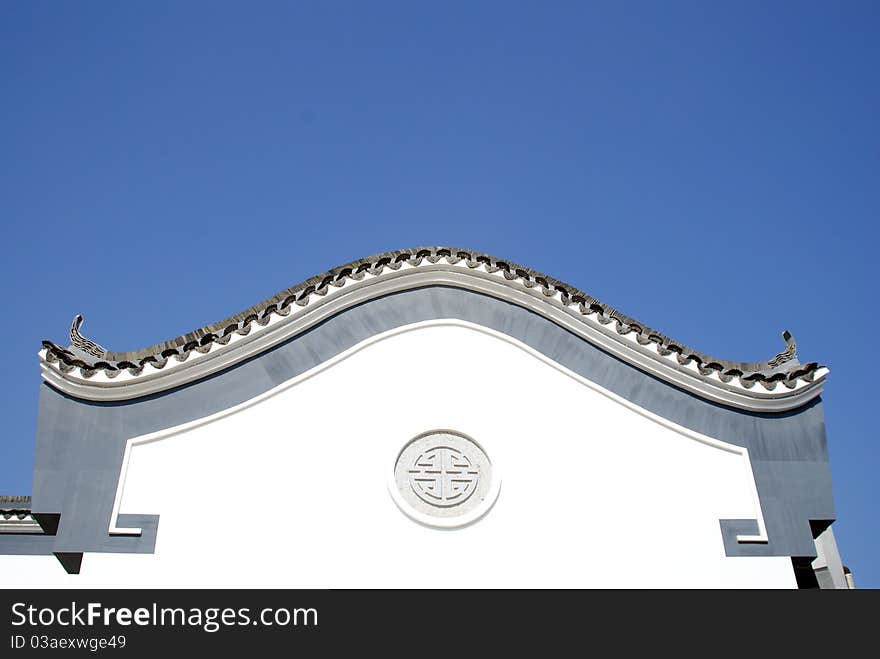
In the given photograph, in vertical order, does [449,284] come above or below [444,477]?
above

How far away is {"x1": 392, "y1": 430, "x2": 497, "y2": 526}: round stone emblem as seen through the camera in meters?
8.38

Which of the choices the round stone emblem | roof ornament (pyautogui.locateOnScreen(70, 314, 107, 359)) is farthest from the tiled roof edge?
the round stone emblem

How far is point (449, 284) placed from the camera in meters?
9.55

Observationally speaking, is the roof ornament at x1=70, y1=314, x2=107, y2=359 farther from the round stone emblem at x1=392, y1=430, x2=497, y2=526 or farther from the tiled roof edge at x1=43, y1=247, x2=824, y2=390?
the round stone emblem at x1=392, y1=430, x2=497, y2=526

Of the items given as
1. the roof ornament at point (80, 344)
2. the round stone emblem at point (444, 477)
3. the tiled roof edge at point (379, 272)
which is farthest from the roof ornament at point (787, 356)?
the roof ornament at point (80, 344)

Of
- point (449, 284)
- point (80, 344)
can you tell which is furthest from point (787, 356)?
point (80, 344)

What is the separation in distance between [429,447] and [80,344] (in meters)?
3.84

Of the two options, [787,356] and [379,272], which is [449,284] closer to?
[379,272]

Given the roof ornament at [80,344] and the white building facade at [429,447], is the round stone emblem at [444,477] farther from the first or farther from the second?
the roof ornament at [80,344]

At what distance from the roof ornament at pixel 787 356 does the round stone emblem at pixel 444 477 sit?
349 centimetres

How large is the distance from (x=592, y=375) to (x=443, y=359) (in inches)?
62.6

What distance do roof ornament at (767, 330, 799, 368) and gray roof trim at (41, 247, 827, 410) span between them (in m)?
0.01
